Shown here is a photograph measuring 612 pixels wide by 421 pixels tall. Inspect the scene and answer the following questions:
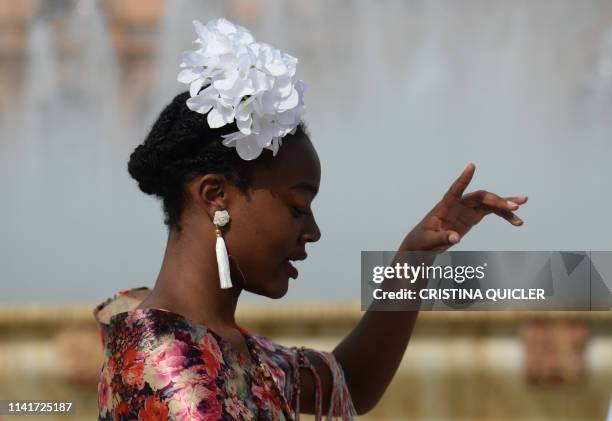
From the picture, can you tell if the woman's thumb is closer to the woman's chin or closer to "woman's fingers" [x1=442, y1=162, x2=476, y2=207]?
"woman's fingers" [x1=442, y1=162, x2=476, y2=207]

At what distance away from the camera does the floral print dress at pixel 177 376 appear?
1655 millimetres

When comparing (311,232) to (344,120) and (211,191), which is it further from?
(344,120)

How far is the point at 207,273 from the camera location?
1.83 meters

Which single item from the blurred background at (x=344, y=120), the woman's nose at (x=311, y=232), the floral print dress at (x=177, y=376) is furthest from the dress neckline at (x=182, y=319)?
the blurred background at (x=344, y=120)

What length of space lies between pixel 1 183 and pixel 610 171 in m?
3.23

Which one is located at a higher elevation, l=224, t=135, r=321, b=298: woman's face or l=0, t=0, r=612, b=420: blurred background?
l=0, t=0, r=612, b=420: blurred background

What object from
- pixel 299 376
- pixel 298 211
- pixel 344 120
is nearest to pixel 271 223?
pixel 298 211

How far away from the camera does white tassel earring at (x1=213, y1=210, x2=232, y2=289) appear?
179 centimetres

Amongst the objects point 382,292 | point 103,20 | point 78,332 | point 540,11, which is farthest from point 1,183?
point 382,292

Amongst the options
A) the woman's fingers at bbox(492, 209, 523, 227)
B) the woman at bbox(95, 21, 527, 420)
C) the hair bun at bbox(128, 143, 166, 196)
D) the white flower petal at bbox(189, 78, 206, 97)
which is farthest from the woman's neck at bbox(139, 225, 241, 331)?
the woman's fingers at bbox(492, 209, 523, 227)

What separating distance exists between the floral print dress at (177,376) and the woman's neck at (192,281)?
1.8 inches

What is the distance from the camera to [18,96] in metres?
5.88

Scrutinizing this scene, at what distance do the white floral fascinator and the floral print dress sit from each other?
0.32m

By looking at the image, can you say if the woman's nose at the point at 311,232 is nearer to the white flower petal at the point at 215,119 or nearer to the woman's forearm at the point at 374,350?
the white flower petal at the point at 215,119
